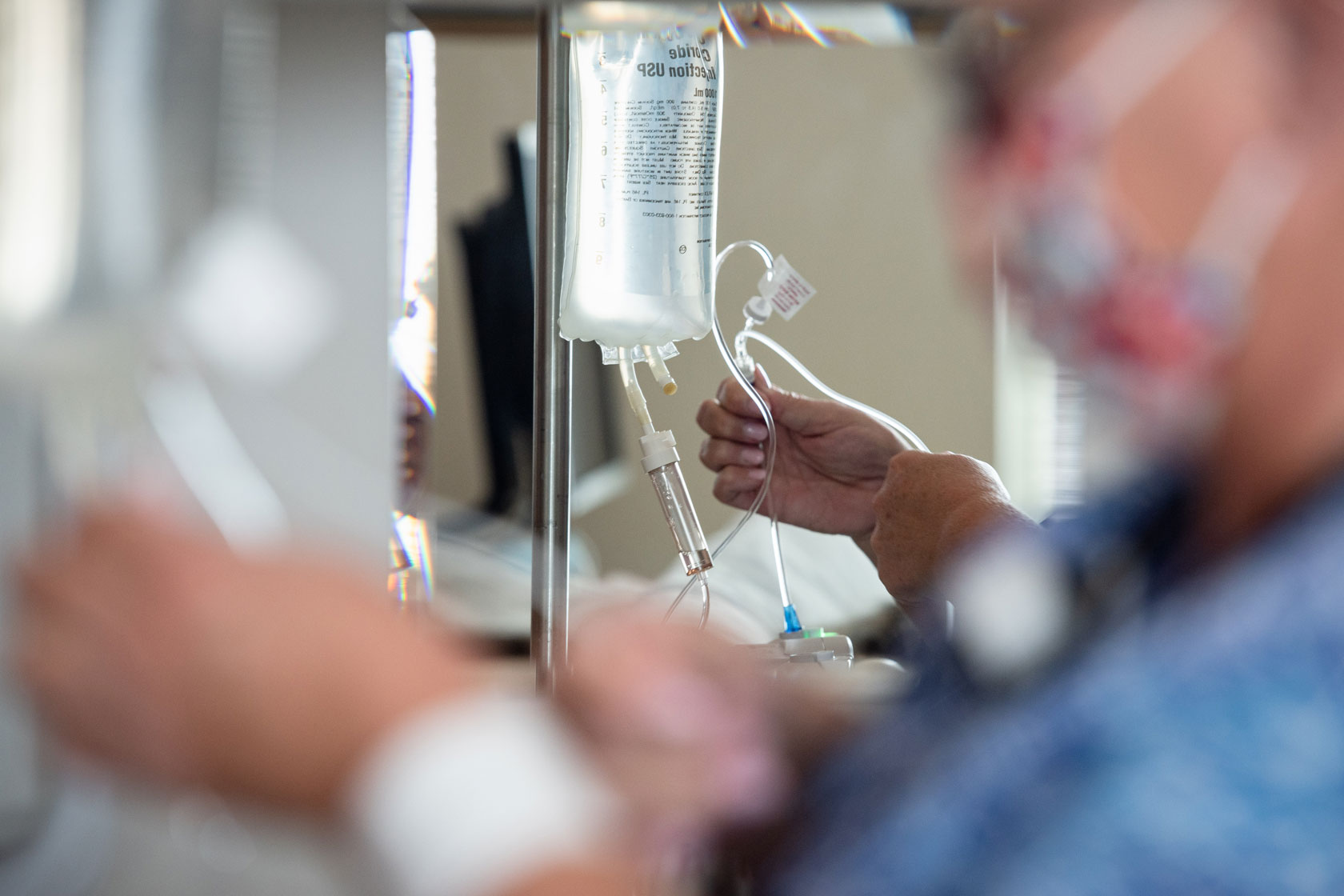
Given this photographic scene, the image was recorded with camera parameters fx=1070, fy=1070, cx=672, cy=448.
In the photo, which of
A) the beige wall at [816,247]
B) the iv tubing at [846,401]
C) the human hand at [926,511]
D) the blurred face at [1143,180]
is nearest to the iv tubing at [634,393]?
the beige wall at [816,247]

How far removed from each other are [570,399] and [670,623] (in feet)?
1.68

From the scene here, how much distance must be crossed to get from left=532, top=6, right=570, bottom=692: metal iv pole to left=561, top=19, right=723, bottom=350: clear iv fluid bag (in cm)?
4

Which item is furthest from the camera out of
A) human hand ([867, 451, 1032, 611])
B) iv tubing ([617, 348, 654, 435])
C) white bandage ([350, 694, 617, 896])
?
iv tubing ([617, 348, 654, 435])

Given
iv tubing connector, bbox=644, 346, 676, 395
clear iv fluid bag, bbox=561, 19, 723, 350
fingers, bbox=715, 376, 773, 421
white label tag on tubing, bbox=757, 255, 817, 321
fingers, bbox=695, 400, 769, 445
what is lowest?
fingers, bbox=695, 400, 769, 445

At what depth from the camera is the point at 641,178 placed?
3.14 feet

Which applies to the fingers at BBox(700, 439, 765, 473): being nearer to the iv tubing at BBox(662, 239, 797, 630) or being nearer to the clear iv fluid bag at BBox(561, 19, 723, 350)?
the iv tubing at BBox(662, 239, 797, 630)

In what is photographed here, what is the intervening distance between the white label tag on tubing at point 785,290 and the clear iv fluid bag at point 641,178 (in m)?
0.08

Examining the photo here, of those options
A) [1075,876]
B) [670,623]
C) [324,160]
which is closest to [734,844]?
[670,623]

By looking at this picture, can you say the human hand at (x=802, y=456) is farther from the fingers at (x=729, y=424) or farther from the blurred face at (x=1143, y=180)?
the blurred face at (x=1143, y=180)

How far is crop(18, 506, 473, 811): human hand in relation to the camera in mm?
354

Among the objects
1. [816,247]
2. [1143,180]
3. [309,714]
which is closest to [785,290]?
[816,247]

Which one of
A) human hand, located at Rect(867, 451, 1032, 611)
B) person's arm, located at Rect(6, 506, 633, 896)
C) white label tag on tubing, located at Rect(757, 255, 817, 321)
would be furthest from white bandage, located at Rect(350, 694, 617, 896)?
white label tag on tubing, located at Rect(757, 255, 817, 321)

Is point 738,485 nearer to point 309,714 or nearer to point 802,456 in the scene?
point 802,456

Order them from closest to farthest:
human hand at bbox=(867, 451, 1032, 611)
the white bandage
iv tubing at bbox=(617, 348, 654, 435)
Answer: the white bandage → human hand at bbox=(867, 451, 1032, 611) → iv tubing at bbox=(617, 348, 654, 435)
